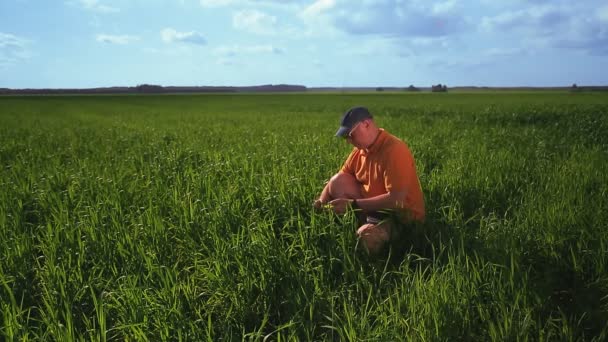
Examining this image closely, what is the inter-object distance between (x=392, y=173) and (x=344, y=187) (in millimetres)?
598

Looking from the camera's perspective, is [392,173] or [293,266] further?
[392,173]

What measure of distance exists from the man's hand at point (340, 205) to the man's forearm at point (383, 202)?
4.7 inches

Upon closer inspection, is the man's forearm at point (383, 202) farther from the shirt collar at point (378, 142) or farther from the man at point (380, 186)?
the shirt collar at point (378, 142)

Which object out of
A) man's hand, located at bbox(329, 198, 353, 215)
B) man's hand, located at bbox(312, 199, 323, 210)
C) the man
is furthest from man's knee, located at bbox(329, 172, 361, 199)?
man's hand, located at bbox(329, 198, 353, 215)

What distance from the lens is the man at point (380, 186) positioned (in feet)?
10.9

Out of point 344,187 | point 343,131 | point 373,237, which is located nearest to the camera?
point 373,237

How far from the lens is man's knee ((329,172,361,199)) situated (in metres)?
3.82

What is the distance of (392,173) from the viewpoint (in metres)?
3.37

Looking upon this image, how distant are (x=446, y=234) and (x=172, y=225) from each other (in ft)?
7.72

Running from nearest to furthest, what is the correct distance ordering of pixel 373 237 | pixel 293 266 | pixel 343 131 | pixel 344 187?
1. pixel 293 266
2. pixel 373 237
3. pixel 343 131
4. pixel 344 187

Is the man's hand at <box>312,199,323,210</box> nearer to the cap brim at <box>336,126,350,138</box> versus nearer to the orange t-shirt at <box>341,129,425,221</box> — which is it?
A: the orange t-shirt at <box>341,129,425,221</box>

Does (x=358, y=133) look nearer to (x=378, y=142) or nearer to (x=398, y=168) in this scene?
(x=378, y=142)

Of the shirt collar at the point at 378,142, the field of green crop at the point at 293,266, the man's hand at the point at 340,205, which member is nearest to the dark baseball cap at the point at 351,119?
the shirt collar at the point at 378,142

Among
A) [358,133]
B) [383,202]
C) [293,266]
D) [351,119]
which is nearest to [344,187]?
[383,202]
